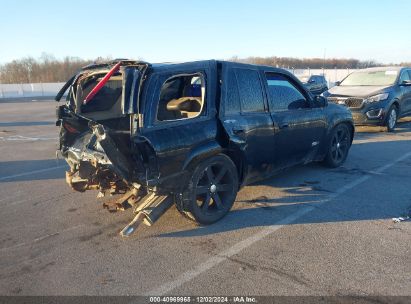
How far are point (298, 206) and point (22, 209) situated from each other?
369 cm

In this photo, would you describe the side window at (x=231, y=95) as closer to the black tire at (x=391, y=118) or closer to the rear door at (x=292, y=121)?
the rear door at (x=292, y=121)

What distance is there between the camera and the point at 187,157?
394cm

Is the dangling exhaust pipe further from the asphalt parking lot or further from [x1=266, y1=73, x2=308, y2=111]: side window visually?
[x1=266, y1=73, x2=308, y2=111]: side window

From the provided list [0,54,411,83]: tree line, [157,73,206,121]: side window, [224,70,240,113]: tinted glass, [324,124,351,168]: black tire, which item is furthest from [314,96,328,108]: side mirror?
[0,54,411,83]: tree line

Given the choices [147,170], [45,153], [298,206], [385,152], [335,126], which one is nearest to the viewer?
[147,170]

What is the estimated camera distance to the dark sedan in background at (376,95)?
10.1 meters

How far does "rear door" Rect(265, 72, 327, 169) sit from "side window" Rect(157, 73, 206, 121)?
107 cm

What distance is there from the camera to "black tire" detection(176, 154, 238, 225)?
13.4 ft

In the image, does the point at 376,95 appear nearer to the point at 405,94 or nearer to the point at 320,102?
the point at 405,94

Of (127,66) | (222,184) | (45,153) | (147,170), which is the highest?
(127,66)

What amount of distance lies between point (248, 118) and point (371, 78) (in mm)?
8598

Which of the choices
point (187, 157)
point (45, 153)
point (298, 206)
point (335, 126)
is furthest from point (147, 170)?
point (45, 153)

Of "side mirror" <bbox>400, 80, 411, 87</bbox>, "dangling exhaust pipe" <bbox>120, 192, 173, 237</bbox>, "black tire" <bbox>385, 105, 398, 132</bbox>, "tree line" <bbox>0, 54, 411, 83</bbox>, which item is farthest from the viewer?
"tree line" <bbox>0, 54, 411, 83</bbox>

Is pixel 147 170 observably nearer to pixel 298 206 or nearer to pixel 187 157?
pixel 187 157
